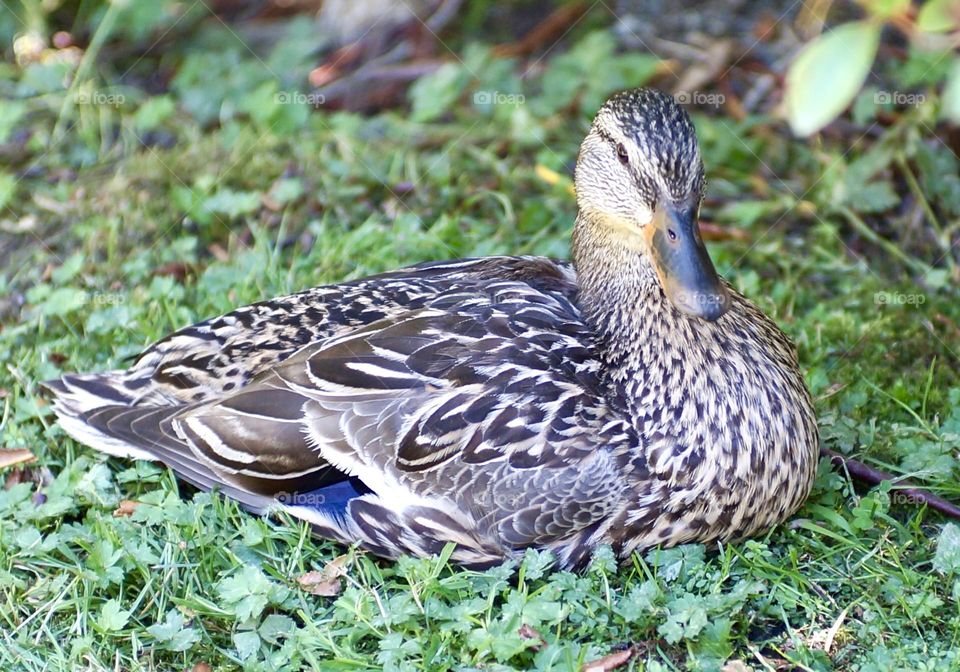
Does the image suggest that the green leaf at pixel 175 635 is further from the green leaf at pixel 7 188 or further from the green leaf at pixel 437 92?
the green leaf at pixel 437 92

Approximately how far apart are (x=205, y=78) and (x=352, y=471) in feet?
10.8

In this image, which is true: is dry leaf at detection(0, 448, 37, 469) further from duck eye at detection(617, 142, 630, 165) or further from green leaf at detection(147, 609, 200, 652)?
duck eye at detection(617, 142, 630, 165)

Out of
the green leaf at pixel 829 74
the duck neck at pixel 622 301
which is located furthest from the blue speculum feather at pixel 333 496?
the green leaf at pixel 829 74

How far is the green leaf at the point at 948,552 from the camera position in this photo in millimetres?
3348

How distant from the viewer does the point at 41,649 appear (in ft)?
11.0

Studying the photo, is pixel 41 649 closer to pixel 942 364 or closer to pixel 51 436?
pixel 51 436

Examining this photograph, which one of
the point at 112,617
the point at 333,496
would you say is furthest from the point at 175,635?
the point at 333,496

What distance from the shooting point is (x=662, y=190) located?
3334 mm

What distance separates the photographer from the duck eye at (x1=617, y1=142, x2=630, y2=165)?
11.2 ft

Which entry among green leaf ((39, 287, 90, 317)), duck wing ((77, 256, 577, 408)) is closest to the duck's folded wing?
duck wing ((77, 256, 577, 408))

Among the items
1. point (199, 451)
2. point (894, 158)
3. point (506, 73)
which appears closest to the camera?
point (199, 451)

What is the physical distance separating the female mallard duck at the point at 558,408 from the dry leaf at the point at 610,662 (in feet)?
1.00

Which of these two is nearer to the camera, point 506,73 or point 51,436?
point 51,436

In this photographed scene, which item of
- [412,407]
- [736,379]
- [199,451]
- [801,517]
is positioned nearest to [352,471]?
[412,407]
